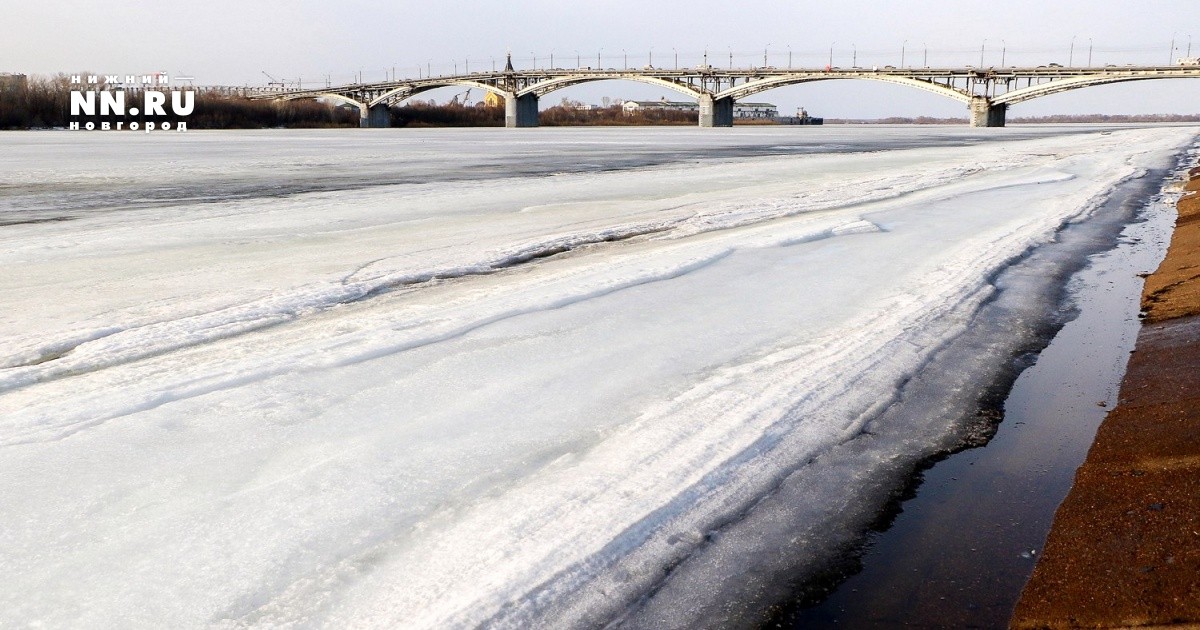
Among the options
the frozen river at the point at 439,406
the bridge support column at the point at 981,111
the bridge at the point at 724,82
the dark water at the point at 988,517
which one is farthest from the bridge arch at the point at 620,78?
the dark water at the point at 988,517

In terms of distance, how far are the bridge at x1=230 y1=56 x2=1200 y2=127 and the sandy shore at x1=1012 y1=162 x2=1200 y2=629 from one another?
3315 inches

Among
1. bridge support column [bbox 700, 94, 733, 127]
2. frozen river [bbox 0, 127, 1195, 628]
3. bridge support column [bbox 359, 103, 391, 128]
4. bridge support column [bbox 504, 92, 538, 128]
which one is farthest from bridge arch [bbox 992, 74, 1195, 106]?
frozen river [bbox 0, 127, 1195, 628]

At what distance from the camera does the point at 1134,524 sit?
9.84 ft

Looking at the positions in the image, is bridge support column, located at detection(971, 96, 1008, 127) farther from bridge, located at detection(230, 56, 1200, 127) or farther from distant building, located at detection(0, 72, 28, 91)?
distant building, located at detection(0, 72, 28, 91)

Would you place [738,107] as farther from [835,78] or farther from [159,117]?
[159,117]

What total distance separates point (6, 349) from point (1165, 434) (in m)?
5.90

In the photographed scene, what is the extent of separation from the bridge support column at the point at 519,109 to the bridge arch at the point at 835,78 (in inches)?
795

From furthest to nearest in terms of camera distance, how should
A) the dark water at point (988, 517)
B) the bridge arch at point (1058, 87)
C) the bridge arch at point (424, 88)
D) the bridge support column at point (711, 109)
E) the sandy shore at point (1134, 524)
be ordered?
the bridge arch at point (424, 88)
the bridge support column at point (711, 109)
the bridge arch at point (1058, 87)
the dark water at point (988, 517)
the sandy shore at point (1134, 524)

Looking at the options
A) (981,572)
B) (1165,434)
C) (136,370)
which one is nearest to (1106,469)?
(1165,434)

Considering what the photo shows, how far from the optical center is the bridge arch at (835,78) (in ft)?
269

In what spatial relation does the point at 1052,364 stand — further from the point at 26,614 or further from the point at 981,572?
the point at 26,614

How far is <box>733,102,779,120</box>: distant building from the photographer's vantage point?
497 feet

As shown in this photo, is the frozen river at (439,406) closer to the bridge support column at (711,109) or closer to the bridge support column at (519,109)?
the bridge support column at (711,109)

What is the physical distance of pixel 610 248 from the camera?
29.7ft
